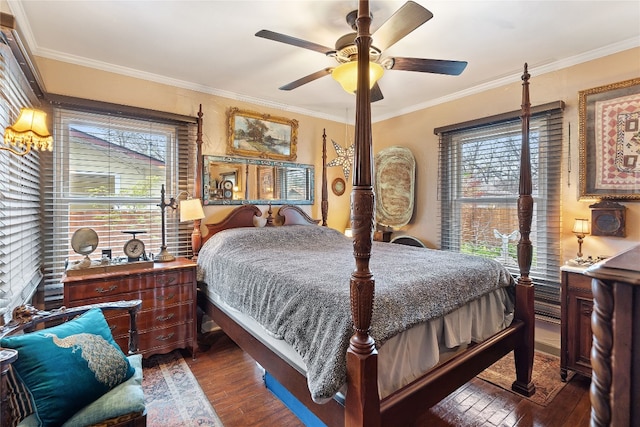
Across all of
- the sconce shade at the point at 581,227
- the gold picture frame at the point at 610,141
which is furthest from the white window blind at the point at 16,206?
the gold picture frame at the point at 610,141

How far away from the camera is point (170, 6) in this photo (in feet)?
6.53

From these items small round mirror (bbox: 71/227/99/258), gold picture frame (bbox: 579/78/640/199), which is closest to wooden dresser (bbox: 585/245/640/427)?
gold picture frame (bbox: 579/78/640/199)

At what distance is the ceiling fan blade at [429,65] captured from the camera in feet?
6.50

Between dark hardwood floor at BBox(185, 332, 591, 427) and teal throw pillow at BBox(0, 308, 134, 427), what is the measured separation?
873 mm

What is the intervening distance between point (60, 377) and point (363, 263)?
1.29 metres

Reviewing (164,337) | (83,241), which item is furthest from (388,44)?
(164,337)

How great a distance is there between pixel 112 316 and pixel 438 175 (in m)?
3.51

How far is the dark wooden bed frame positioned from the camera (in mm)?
1235

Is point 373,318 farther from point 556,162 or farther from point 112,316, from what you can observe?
point 556,162

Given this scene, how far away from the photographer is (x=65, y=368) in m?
1.26

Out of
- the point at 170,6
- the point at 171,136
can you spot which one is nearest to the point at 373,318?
the point at 170,6

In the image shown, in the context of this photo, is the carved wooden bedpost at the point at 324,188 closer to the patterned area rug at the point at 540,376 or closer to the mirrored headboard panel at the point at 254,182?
the mirrored headboard panel at the point at 254,182

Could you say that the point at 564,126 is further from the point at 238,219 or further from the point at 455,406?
the point at 238,219

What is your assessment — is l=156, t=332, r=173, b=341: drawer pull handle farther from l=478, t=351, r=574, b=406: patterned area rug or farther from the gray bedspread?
l=478, t=351, r=574, b=406: patterned area rug
